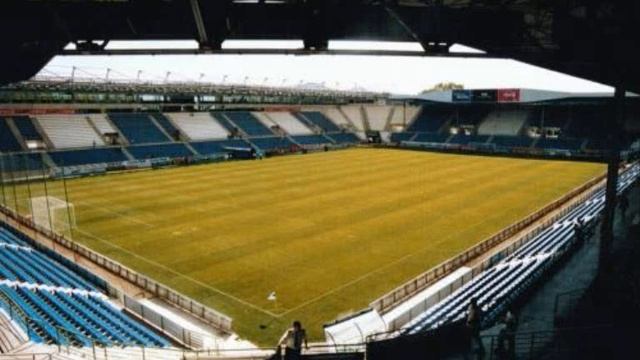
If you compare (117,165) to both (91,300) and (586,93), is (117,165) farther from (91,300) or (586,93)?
(586,93)

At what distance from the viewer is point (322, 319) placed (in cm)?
1759

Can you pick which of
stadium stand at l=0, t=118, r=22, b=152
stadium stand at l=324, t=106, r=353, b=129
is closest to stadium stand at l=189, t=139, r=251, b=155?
stadium stand at l=0, t=118, r=22, b=152

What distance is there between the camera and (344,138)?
89.5m

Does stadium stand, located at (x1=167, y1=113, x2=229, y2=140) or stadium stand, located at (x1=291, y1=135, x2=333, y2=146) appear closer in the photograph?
stadium stand, located at (x1=167, y1=113, x2=229, y2=140)

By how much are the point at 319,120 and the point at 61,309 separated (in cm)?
7904

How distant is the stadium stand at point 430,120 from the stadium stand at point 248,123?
29415 mm

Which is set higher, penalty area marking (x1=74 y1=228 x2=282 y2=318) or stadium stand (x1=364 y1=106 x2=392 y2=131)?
stadium stand (x1=364 y1=106 x2=392 y2=131)

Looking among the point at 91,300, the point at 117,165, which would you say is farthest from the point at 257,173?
the point at 91,300

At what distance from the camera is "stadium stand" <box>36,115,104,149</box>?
58.2 meters

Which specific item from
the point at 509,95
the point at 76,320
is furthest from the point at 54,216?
the point at 509,95

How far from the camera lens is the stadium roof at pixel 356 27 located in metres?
8.16

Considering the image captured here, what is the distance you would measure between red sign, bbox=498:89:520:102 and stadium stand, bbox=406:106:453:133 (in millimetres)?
13462

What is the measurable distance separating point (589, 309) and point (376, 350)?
715 cm

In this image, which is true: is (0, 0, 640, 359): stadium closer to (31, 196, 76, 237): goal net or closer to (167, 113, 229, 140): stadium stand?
(31, 196, 76, 237): goal net
